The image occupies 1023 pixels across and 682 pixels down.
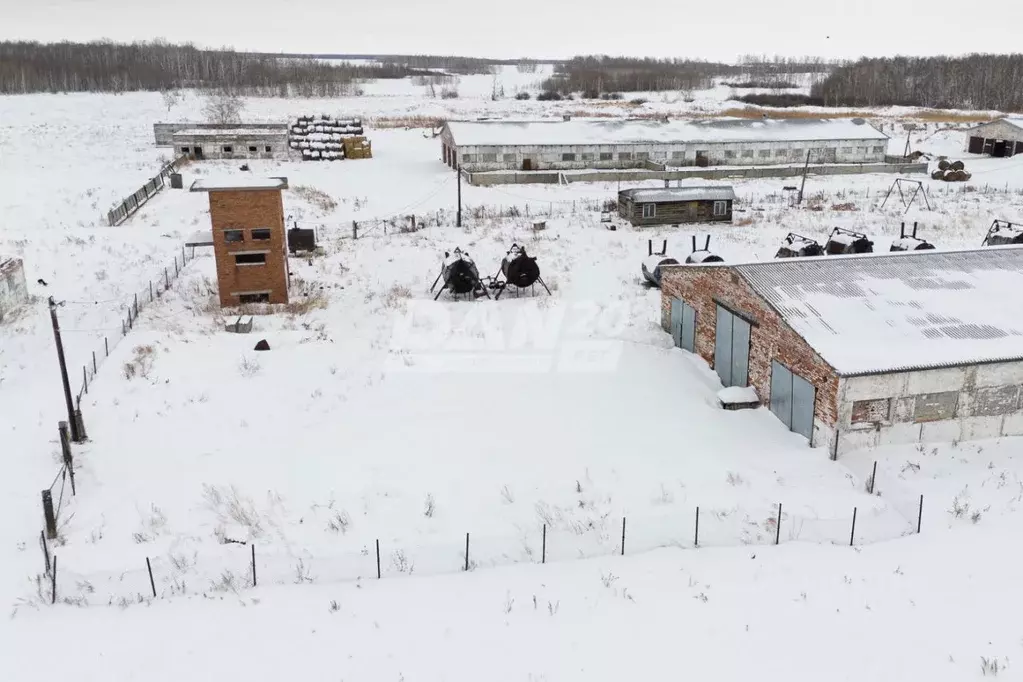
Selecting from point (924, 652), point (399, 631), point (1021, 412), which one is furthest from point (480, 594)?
point (1021, 412)

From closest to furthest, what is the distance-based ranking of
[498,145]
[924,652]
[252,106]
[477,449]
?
[924,652] → [477,449] → [498,145] → [252,106]

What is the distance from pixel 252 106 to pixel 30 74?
132 ft

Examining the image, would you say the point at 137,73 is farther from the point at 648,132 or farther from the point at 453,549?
the point at 453,549

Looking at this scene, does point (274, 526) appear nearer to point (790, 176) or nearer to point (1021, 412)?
point (1021, 412)

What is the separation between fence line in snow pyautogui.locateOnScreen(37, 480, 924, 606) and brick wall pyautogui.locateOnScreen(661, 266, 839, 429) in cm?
251

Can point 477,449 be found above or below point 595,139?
below

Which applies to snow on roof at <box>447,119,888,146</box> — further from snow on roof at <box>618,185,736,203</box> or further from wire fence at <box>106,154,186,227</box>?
wire fence at <box>106,154,186,227</box>

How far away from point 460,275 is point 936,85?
11322 centimetres

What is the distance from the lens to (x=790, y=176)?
51688mm

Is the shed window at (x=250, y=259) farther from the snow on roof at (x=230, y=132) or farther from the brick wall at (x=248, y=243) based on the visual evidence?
the snow on roof at (x=230, y=132)

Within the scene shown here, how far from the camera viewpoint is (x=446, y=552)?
1207 centimetres

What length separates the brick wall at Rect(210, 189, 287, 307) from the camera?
75.9 ft

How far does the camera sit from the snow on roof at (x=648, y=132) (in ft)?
173

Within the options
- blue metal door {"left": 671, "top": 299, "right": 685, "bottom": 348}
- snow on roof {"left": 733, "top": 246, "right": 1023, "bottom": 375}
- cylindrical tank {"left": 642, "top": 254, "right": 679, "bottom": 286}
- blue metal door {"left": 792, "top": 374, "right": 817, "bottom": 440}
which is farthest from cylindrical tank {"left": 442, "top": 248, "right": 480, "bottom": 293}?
blue metal door {"left": 792, "top": 374, "right": 817, "bottom": 440}
